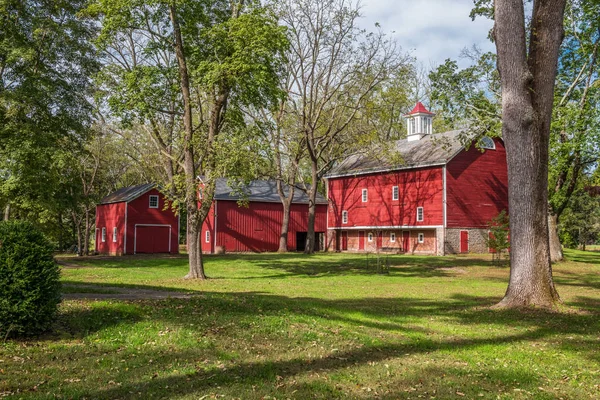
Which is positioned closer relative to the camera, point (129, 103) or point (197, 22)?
point (129, 103)

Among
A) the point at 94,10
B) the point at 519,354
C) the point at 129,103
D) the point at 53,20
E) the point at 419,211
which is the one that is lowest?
the point at 519,354

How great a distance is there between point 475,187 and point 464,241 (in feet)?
14.5

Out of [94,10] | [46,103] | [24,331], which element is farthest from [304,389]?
[46,103]

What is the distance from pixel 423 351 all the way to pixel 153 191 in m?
42.4

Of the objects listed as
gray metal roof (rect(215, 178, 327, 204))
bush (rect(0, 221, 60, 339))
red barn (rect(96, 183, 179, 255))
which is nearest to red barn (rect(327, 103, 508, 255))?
gray metal roof (rect(215, 178, 327, 204))

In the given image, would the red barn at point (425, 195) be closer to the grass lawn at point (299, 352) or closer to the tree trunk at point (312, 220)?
the tree trunk at point (312, 220)

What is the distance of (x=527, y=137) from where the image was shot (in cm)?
1395

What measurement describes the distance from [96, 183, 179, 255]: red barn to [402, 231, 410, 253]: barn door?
761 inches

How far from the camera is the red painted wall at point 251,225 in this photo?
164 ft

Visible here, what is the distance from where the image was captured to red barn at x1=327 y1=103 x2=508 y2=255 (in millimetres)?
44750

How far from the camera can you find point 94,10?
2402cm

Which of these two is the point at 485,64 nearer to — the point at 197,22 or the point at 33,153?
the point at 197,22

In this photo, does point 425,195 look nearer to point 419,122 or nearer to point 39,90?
point 419,122

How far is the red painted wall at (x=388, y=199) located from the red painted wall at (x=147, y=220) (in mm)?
15063
